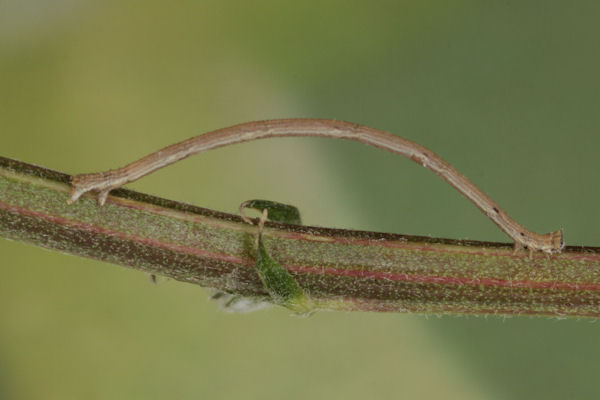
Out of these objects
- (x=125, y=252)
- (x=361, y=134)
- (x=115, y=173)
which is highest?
(x=361, y=134)

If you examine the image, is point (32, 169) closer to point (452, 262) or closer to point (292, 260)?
point (292, 260)

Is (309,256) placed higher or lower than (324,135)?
lower

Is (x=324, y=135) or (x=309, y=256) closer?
(x=309, y=256)

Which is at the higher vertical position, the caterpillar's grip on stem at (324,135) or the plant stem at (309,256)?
the caterpillar's grip on stem at (324,135)

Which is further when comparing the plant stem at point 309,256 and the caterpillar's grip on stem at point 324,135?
the caterpillar's grip on stem at point 324,135

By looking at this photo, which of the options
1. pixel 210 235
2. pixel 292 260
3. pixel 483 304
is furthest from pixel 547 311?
pixel 210 235
